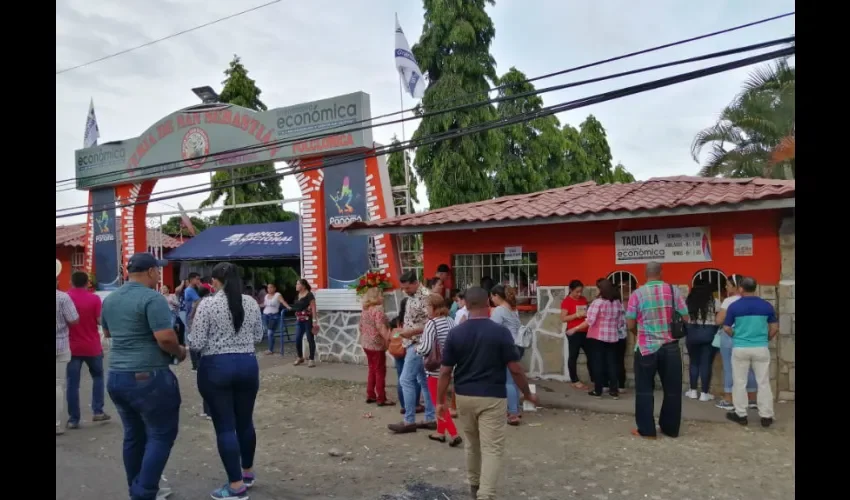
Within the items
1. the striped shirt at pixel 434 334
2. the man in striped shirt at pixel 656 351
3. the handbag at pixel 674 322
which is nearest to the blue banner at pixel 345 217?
the striped shirt at pixel 434 334

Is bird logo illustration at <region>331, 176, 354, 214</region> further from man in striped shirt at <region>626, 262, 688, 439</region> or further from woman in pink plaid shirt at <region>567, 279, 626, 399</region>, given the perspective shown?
man in striped shirt at <region>626, 262, 688, 439</region>

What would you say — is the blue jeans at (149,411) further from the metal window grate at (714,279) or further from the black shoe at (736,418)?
the metal window grate at (714,279)

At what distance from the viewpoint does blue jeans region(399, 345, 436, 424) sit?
22.5ft

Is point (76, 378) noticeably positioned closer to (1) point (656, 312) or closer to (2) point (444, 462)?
(2) point (444, 462)

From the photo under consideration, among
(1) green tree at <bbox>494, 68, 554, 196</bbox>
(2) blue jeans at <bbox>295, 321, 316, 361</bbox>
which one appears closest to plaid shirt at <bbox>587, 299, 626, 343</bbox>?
(2) blue jeans at <bbox>295, 321, 316, 361</bbox>

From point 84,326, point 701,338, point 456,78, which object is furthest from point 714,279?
point 456,78

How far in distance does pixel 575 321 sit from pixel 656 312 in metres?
2.35

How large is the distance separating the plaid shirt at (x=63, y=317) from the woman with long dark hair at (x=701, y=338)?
24.2ft

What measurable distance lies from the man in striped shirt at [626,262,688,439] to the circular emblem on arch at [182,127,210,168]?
11.1m

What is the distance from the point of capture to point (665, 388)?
A: 6.54 metres

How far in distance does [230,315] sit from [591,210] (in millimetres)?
5273
